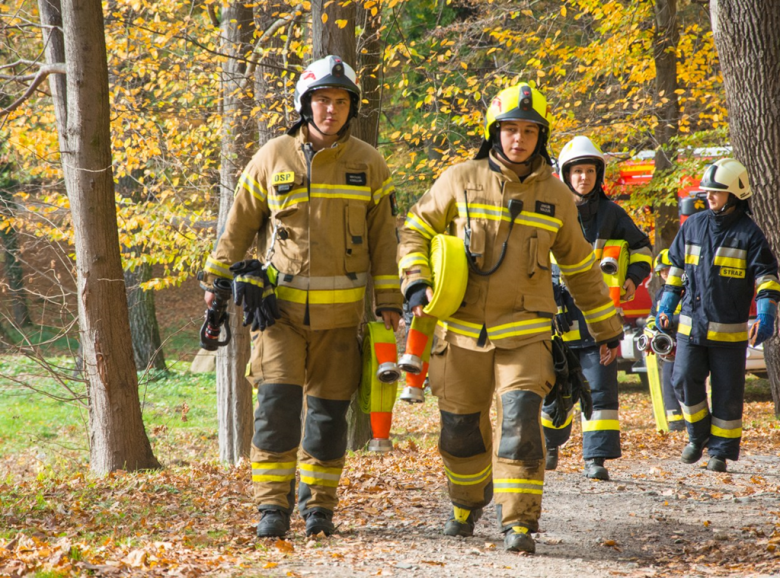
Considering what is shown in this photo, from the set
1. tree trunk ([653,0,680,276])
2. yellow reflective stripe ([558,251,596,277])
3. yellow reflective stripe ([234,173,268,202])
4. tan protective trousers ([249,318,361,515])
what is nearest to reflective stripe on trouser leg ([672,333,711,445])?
yellow reflective stripe ([558,251,596,277])

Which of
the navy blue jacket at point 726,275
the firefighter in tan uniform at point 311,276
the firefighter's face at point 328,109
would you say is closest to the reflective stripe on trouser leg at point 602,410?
the navy blue jacket at point 726,275

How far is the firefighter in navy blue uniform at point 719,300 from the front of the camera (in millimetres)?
6324

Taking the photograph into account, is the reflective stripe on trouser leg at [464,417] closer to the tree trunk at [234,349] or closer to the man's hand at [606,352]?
the man's hand at [606,352]

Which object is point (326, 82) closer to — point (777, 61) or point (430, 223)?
point (430, 223)

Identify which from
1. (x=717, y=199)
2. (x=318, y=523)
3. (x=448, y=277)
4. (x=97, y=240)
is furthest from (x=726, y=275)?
(x=97, y=240)

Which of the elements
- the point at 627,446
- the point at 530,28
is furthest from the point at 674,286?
the point at 530,28

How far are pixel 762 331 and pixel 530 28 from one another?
9541 millimetres

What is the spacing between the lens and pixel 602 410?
623 cm

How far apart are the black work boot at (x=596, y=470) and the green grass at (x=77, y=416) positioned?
24.9 feet

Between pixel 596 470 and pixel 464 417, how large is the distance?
6.93ft

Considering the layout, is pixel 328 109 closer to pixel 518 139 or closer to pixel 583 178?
pixel 518 139

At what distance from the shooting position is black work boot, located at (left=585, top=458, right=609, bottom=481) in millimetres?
6215

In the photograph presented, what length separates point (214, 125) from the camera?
1088 centimetres

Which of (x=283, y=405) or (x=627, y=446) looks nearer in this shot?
(x=283, y=405)
